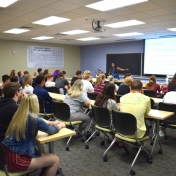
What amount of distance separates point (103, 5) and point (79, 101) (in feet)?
7.05

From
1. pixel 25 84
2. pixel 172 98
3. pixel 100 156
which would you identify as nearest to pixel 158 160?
pixel 100 156

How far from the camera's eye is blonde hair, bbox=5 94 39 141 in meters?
1.74

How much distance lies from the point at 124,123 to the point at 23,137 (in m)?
1.34

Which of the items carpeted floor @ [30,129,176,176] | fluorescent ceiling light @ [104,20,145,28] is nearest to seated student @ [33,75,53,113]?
carpeted floor @ [30,129,176,176]

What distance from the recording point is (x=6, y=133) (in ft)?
5.83

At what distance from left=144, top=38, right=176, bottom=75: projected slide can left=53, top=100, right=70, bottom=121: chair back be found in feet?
22.1

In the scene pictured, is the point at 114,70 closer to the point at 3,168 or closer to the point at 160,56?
the point at 160,56

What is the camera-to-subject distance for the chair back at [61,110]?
3.20 metres

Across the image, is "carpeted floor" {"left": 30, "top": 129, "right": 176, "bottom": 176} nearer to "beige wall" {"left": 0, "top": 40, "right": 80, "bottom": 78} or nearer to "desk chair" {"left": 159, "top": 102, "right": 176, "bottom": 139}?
"desk chair" {"left": 159, "top": 102, "right": 176, "bottom": 139}

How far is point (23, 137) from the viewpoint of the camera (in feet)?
5.77

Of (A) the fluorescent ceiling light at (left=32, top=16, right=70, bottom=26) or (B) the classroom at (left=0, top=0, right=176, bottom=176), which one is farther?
(A) the fluorescent ceiling light at (left=32, top=16, right=70, bottom=26)

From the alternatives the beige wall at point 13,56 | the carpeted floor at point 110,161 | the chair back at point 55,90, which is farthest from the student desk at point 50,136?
the beige wall at point 13,56

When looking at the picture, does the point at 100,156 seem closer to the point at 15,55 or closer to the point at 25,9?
the point at 25,9

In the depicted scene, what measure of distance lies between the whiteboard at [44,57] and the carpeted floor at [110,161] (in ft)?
→ 28.2
